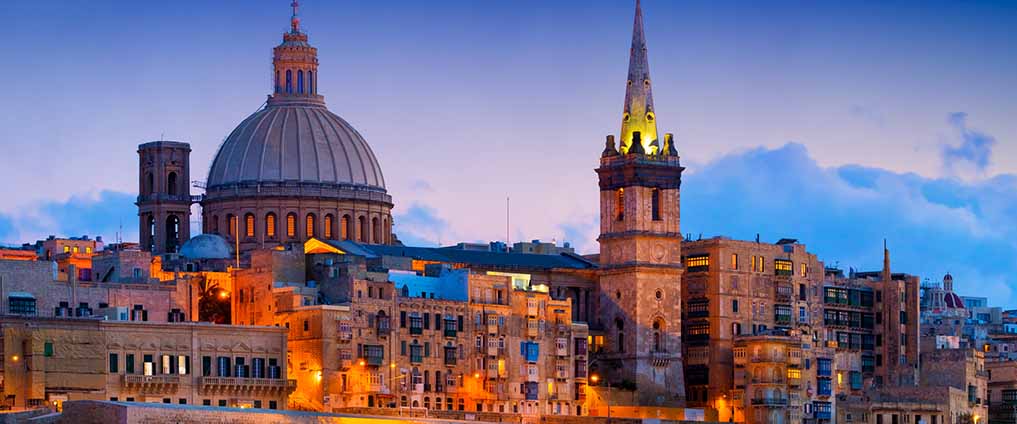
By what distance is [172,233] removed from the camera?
424 feet

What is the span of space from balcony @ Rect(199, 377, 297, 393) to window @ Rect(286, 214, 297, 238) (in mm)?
24020

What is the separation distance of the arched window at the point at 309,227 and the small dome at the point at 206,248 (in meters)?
6.47

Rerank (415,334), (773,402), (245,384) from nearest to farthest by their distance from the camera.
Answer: (245,384), (415,334), (773,402)

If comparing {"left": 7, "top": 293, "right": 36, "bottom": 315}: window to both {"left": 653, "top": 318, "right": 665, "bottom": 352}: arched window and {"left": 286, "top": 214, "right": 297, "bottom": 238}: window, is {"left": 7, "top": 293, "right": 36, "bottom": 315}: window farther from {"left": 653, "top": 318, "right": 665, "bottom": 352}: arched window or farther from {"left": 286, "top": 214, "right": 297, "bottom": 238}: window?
{"left": 653, "top": 318, "right": 665, "bottom": 352}: arched window

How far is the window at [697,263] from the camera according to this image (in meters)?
128

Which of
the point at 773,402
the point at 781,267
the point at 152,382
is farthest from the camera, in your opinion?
the point at 781,267

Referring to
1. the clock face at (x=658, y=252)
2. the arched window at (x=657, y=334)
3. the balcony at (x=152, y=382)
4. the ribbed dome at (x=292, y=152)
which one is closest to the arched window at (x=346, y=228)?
the ribbed dome at (x=292, y=152)

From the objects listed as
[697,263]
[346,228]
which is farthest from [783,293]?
[346,228]

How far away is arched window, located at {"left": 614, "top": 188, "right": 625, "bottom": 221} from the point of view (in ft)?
413

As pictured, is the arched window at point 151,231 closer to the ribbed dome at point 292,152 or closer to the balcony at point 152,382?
the ribbed dome at point 292,152

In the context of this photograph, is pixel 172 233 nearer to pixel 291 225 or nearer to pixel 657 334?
pixel 291 225

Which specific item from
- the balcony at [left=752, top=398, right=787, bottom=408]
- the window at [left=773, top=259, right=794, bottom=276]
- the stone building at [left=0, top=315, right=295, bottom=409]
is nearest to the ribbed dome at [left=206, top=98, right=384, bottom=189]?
the window at [left=773, top=259, right=794, bottom=276]

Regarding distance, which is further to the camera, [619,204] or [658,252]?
[619,204]

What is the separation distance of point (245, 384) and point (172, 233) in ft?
90.4
